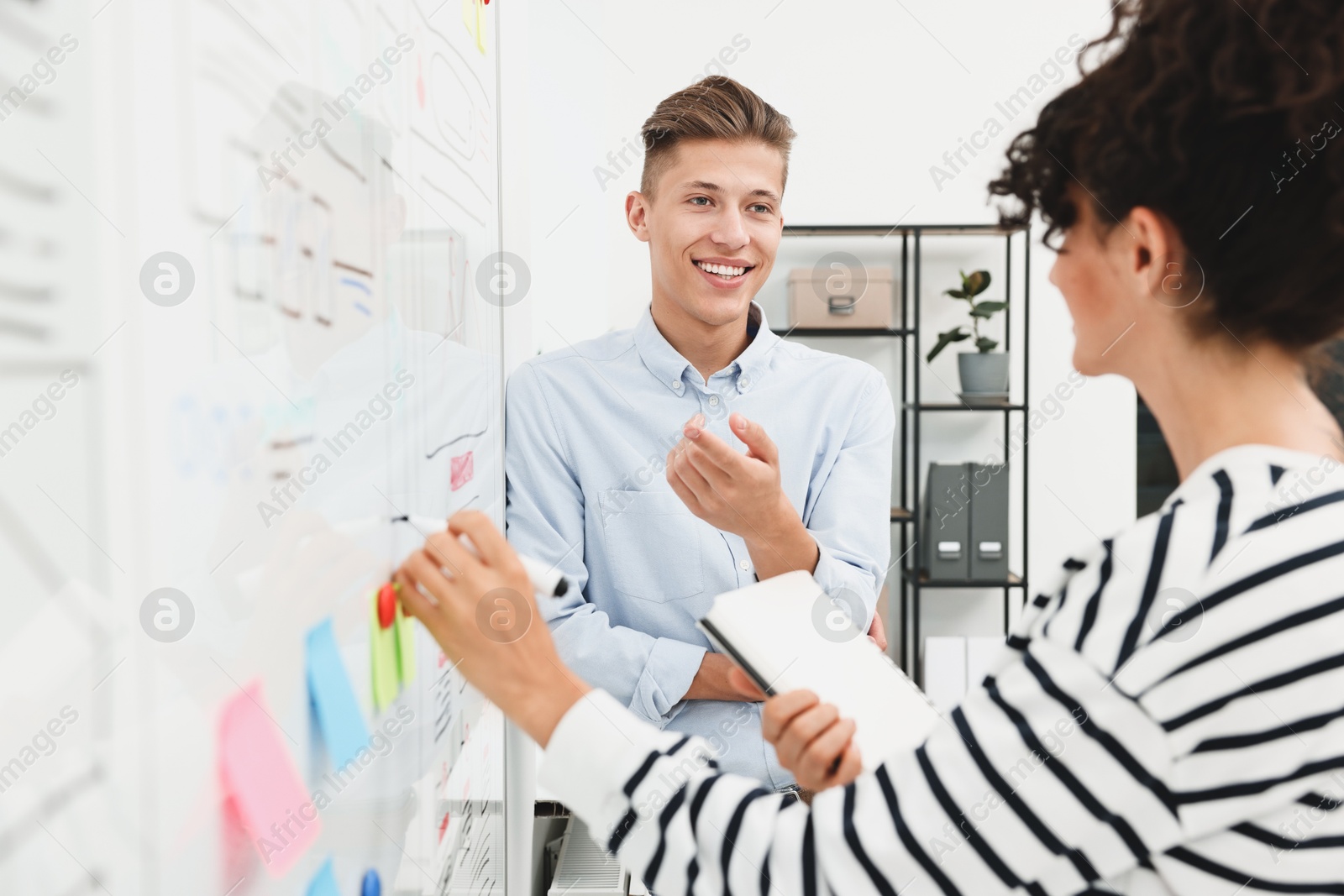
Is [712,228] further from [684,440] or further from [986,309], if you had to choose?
[986,309]

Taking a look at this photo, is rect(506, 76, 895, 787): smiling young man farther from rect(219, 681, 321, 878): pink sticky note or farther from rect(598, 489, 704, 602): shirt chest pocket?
rect(219, 681, 321, 878): pink sticky note

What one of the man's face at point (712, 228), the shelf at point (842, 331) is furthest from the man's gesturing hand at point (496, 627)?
the shelf at point (842, 331)

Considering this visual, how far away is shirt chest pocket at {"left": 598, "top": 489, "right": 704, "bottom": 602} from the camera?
1.14 m

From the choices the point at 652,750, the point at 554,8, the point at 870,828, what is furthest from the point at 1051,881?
the point at 554,8

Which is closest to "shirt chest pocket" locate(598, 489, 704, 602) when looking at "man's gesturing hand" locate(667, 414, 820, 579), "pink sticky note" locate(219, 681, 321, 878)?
"man's gesturing hand" locate(667, 414, 820, 579)

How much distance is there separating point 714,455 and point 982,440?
8.49 feet

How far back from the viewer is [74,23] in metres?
0.30

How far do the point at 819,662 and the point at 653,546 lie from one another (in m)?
0.38

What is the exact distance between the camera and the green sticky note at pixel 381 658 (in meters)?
0.62

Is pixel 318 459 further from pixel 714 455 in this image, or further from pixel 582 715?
pixel 714 455

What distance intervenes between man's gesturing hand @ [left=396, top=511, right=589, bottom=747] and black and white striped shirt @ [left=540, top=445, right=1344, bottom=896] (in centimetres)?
16

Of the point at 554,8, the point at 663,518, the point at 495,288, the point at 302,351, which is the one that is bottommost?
the point at 663,518

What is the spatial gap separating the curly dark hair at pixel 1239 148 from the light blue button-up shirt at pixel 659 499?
628 millimetres

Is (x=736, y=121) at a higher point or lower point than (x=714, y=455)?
higher
